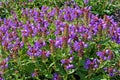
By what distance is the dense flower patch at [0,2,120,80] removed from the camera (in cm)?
438

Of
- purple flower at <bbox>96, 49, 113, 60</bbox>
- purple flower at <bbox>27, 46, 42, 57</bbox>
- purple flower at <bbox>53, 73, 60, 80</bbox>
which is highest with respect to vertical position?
purple flower at <bbox>27, 46, 42, 57</bbox>

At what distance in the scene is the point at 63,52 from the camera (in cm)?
451

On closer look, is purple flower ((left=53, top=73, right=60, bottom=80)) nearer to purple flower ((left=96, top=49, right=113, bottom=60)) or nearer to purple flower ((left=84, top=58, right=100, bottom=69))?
purple flower ((left=84, top=58, right=100, bottom=69))

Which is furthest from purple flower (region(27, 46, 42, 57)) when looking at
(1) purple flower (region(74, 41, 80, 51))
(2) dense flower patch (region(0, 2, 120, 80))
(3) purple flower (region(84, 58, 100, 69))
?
(3) purple flower (region(84, 58, 100, 69))

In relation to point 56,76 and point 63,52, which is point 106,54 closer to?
point 63,52

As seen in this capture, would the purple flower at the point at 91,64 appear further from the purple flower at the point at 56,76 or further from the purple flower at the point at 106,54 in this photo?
the purple flower at the point at 56,76

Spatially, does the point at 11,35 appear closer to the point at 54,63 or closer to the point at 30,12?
the point at 54,63

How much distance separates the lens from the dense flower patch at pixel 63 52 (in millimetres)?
4375

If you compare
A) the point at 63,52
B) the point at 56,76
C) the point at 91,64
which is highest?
the point at 63,52

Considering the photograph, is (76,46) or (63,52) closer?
(76,46)

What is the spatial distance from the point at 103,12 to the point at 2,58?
3530 mm

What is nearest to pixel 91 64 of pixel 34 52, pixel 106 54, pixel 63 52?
pixel 106 54

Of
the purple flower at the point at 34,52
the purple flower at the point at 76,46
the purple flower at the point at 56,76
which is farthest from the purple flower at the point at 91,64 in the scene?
the purple flower at the point at 34,52

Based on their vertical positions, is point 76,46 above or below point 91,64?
above
